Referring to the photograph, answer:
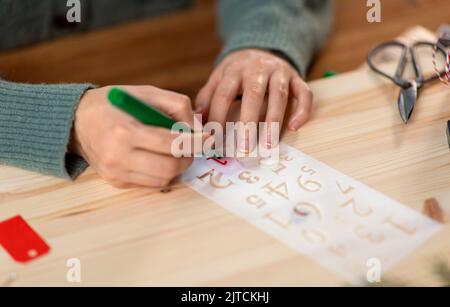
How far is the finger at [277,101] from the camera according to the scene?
65 centimetres

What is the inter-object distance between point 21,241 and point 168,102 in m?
0.22

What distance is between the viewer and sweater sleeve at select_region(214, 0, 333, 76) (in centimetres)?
82

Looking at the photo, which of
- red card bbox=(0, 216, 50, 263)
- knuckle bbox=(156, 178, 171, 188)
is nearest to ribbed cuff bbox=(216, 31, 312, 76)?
knuckle bbox=(156, 178, 171, 188)

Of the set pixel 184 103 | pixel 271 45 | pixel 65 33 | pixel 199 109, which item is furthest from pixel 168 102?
pixel 65 33

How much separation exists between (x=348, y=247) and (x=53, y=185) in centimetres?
35

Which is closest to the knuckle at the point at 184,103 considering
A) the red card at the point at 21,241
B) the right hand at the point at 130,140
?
the right hand at the point at 130,140

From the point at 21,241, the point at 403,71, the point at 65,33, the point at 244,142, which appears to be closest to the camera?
the point at 21,241

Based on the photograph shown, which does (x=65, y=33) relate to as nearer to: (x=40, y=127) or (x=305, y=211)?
(x=40, y=127)

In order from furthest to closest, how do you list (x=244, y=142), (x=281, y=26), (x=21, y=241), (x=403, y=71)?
(x=281, y=26) → (x=403, y=71) → (x=244, y=142) → (x=21, y=241)

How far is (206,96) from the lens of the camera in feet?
2.37

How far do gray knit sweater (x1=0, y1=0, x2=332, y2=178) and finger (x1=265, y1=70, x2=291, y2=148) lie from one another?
106 millimetres

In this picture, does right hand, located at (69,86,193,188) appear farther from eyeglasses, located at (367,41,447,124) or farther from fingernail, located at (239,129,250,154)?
eyeglasses, located at (367,41,447,124)

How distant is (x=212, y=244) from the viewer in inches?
20.1

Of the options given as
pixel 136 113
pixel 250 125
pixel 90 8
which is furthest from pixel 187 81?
pixel 136 113
